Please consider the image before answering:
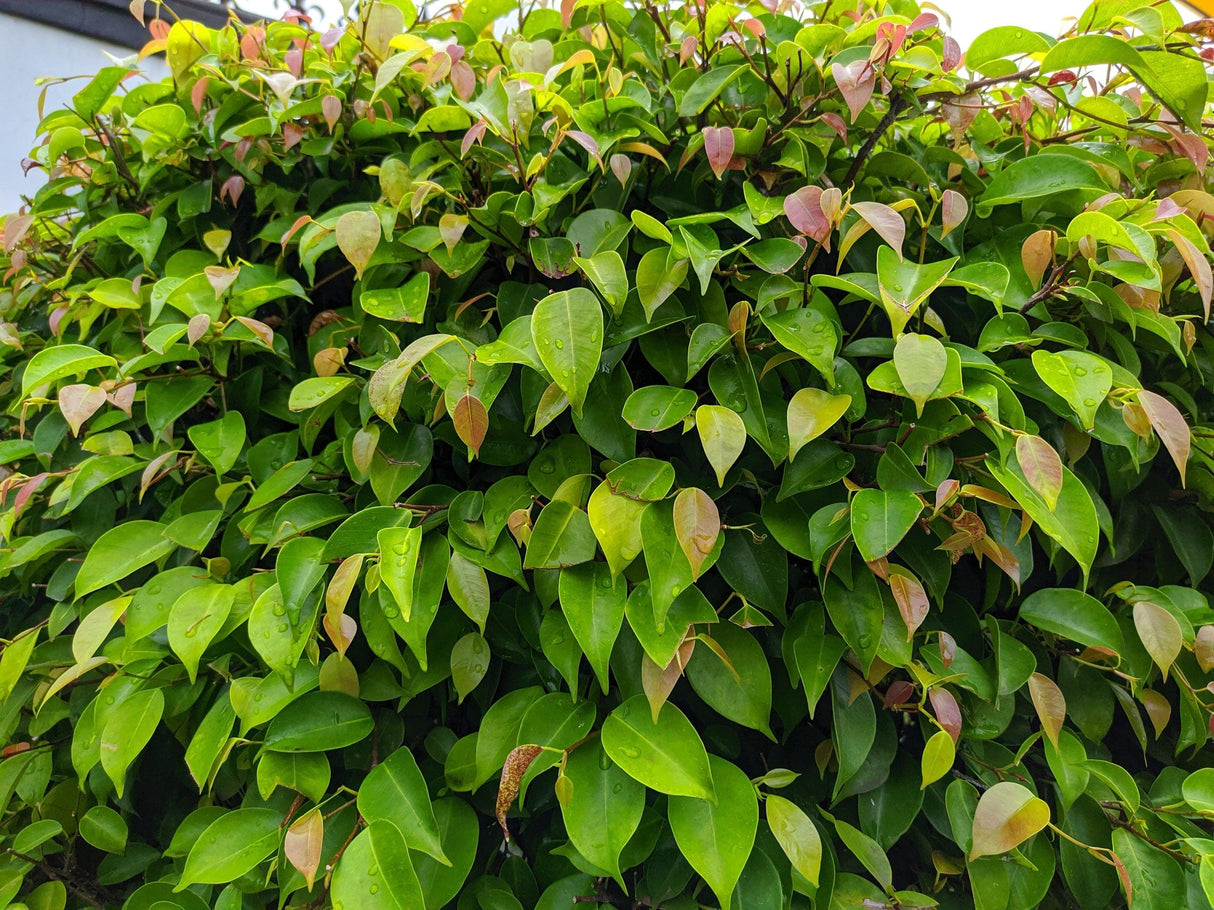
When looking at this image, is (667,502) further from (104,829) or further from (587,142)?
Answer: (104,829)

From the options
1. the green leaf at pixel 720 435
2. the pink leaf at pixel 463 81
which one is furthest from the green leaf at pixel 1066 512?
the pink leaf at pixel 463 81

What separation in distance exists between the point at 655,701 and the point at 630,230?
0.46m

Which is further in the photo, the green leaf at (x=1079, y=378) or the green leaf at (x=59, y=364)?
the green leaf at (x=59, y=364)

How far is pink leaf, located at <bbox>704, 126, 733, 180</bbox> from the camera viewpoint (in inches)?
30.4

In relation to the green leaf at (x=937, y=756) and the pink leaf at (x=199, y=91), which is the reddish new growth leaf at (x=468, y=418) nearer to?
the green leaf at (x=937, y=756)

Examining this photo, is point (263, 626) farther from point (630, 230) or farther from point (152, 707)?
point (630, 230)

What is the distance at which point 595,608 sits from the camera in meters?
0.68

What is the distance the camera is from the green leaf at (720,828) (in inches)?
25.2

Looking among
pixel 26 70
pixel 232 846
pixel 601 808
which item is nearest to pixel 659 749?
pixel 601 808

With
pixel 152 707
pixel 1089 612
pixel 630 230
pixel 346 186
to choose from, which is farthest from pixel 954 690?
pixel 346 186

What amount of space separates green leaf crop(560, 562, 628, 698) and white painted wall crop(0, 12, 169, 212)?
2.58 m

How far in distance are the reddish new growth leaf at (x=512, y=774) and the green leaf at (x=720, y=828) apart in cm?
12

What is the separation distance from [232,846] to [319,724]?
0.44ft

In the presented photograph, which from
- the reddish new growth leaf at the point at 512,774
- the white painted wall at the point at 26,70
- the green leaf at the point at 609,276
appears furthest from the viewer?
the white painted wall at the point at 26,70
